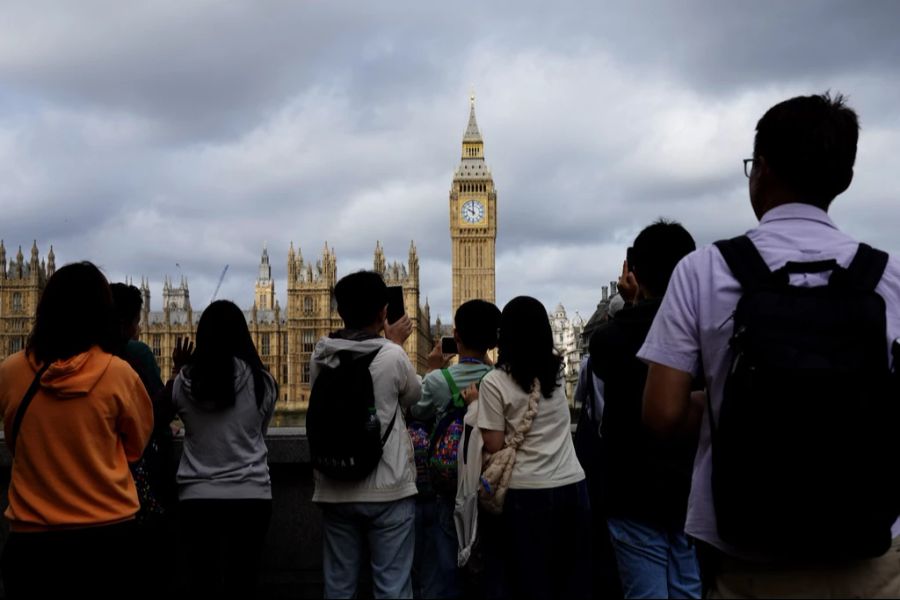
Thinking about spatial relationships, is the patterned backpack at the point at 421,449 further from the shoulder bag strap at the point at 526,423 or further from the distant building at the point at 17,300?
the distant building at the point at 17,300

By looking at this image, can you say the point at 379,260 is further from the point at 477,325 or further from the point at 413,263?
the point at 477,325

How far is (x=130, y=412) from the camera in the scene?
3.28 meters

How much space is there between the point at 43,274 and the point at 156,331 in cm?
951

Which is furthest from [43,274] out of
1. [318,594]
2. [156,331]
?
[318,594]

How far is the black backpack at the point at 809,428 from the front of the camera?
1.85 m

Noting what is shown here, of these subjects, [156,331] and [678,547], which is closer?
[678,547]

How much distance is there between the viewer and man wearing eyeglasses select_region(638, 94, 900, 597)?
6.09 feet

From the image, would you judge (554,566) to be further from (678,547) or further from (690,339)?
(690,339)

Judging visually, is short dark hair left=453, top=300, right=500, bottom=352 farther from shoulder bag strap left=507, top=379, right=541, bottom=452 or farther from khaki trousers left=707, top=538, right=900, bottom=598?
khaki trousers left=707, top=538, right=900, bottom=598

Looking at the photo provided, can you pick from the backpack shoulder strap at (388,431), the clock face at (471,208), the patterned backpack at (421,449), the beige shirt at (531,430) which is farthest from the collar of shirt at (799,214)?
the clock face at (471,208)

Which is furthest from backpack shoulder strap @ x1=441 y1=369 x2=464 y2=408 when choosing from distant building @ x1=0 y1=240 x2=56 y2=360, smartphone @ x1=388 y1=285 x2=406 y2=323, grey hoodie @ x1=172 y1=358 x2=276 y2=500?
distant building @ x1=0 y1=240 x2=56 y2=360

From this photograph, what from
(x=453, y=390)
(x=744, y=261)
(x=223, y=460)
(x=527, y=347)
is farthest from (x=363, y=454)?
(x=744, y=261)

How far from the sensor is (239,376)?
4.21m

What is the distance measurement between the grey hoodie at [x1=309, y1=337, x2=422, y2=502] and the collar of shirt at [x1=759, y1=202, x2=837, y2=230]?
212 centimetres
